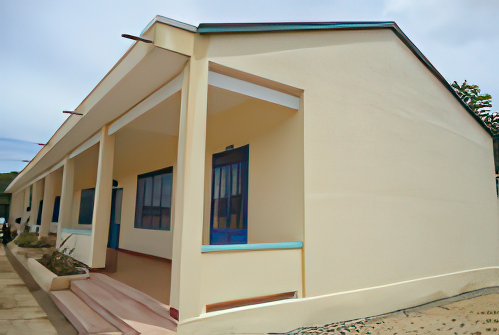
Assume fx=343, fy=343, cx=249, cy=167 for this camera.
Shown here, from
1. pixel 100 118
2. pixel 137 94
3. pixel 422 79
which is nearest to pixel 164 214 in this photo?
pixel 100 118

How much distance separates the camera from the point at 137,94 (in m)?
4.96

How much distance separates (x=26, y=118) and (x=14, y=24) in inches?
355

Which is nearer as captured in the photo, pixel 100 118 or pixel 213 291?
pixel 213 291

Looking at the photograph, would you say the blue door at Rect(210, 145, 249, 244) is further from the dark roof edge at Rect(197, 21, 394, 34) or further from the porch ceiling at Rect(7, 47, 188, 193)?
the dark roof edge at Rect(197, 21, 394, 34)

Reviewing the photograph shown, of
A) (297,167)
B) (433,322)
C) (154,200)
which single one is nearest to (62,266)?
A: (154,200)

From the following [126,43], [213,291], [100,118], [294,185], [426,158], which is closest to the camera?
[213,291]

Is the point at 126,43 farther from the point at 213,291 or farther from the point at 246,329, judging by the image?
the point at 246,329

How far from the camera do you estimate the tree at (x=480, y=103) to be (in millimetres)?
17578

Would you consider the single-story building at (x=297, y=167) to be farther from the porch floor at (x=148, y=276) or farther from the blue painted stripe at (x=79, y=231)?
the porch floor at (x=148, y=276)

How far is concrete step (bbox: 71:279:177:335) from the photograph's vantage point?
11.3 ft

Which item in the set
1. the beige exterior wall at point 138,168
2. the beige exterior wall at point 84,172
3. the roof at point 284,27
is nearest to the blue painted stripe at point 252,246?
the roof at point 284,27

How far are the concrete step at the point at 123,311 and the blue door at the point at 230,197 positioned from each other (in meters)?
2.17

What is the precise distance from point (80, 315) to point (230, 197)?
123 inches

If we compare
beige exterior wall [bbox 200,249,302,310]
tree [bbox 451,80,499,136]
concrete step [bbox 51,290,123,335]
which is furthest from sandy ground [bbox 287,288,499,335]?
tree [bbox 451,80,499,136]
